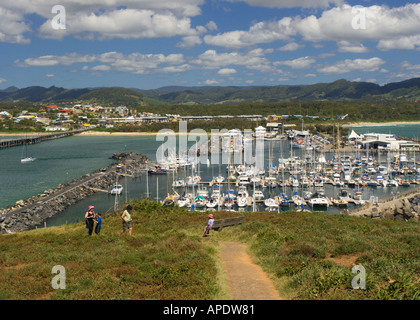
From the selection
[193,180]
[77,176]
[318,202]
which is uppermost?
[193,180]

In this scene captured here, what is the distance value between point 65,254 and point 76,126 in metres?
151

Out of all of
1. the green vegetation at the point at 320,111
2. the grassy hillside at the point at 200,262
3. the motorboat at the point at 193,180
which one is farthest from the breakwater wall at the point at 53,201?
the green vegetation at the point at 320,111

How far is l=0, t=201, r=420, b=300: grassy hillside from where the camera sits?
7.33m

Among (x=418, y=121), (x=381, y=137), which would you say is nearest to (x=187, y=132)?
(x=381, y=137)

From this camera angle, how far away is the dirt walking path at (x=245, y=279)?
24.7 ft

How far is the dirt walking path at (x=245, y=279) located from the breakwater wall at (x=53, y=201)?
2563 cm

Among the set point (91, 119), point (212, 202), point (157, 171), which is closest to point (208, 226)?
point (212, 202)

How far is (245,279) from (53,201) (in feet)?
116

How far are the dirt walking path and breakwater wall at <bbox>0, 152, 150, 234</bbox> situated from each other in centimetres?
2563

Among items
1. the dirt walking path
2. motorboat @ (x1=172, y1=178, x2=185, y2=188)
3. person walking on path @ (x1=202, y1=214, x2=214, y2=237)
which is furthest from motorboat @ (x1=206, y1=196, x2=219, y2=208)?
the dirt walking path

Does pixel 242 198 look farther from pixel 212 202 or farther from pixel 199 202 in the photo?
pixel 199 202

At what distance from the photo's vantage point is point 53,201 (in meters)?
39.3

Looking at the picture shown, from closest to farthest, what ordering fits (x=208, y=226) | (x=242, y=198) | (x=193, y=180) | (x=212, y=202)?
(x=208, y=226)
(x=212, y=202)
(x=242, y=198)
(x=193, y=180)

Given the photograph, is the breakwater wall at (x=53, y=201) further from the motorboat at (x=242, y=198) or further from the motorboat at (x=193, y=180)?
the motorboat at (x=242, y=198)
